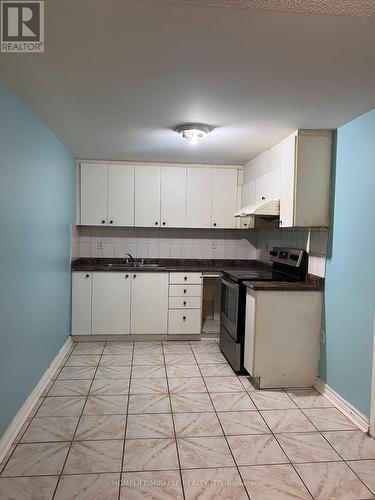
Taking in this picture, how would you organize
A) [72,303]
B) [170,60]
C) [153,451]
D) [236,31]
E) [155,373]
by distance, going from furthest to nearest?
[72,303], [155,373], [153,451], [170,60], [236,31]

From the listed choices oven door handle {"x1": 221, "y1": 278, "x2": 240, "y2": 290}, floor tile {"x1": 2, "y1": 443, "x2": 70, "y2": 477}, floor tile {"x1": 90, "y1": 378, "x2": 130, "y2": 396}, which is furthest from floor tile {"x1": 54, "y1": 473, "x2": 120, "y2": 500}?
oven door handle {"x1": 221, "y1": 278, "x2": 240, "y2": 290}

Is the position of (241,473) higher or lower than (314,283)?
lower

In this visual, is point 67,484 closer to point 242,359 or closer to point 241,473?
point 241,473

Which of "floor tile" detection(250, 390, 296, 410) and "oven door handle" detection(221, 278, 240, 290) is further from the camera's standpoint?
"oven door handle" detection(221, 278, 240, 290)

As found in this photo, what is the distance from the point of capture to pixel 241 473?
191 cm

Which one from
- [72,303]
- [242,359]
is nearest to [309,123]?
[242,359]

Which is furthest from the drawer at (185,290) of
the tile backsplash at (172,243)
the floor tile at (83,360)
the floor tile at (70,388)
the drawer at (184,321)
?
the floor tile at (70,388)

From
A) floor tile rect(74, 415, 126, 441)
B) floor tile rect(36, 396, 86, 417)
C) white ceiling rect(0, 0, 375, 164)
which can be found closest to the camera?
white ceiling rect(0, 0, 375, 164)

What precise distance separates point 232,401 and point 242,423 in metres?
0.33

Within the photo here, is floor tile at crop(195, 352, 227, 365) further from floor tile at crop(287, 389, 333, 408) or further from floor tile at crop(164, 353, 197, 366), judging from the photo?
floor tile at crop(287, 389, 333, 408)

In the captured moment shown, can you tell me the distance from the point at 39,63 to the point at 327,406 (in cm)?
299

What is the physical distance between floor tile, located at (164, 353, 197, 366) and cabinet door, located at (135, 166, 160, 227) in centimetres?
161

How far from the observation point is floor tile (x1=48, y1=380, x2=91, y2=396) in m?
2.80

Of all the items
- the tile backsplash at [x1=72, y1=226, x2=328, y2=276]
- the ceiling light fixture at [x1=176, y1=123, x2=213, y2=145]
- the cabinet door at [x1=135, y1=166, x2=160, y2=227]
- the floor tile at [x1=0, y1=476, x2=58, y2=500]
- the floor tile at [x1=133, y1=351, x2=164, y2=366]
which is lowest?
the floor tile at [x1=0, y1=476, x2=58, y2=500]
